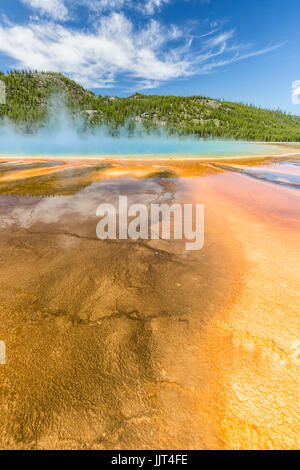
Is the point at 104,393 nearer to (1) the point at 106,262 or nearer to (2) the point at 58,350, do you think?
(2) the point at 58,350

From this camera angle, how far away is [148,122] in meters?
77.2

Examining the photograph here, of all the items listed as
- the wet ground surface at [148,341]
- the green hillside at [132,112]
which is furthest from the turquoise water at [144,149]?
the green hillside at [132,112]

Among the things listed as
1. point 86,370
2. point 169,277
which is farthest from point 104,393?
point 169,277

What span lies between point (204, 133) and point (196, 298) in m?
79.3

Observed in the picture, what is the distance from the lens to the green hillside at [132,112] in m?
71.8

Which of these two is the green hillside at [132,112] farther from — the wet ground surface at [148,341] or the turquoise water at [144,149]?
the wet ground surface at [148,341]
